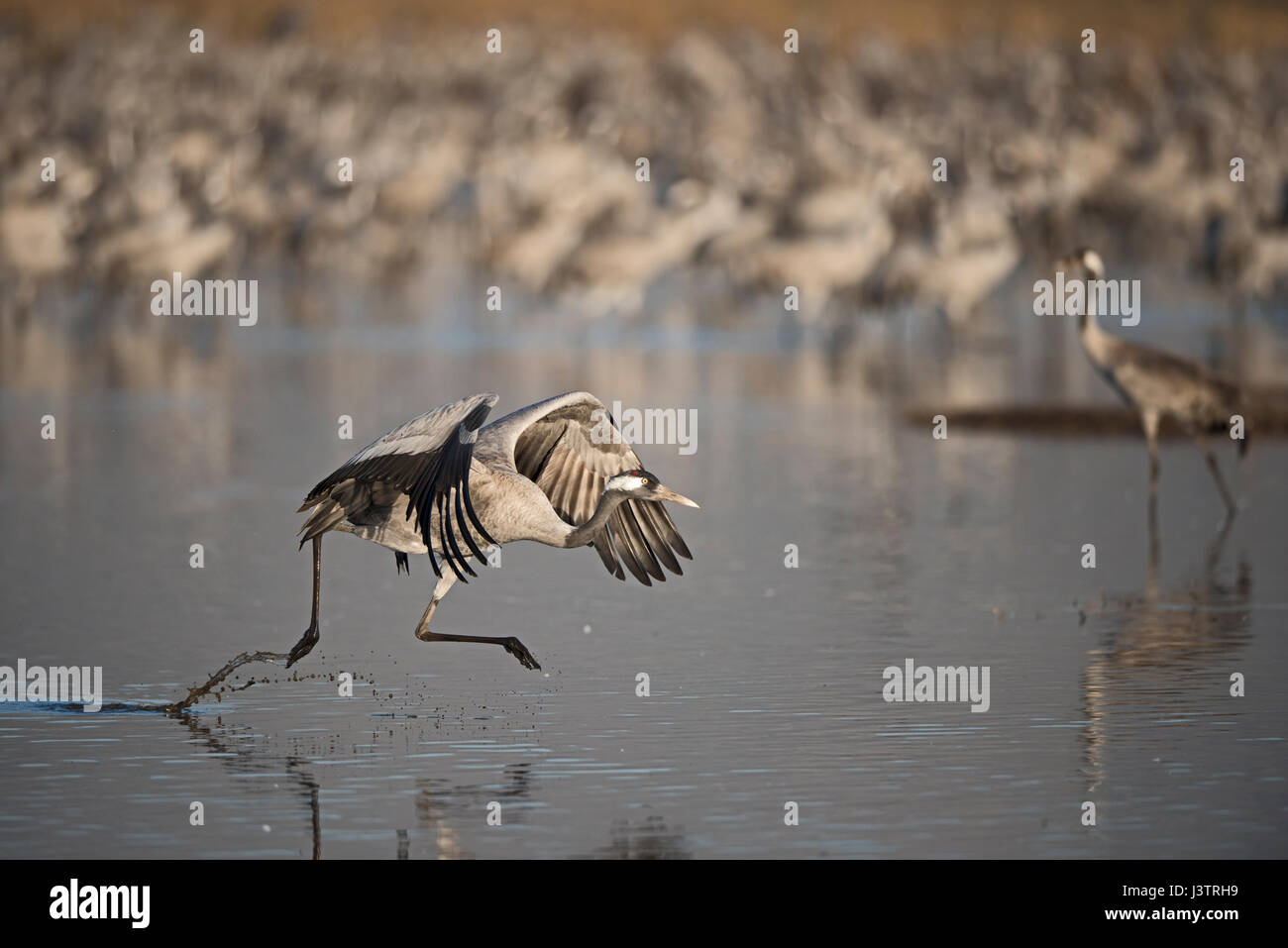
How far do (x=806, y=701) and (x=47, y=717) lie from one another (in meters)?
2.89

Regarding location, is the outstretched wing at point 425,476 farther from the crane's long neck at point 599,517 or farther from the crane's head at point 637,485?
the crane's head at point 637,485

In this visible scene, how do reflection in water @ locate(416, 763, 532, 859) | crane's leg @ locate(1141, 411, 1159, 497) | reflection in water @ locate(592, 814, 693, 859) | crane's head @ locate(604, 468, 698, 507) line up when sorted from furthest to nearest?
crane's leg @ locate(1141, 411, 1159, 497), crane's head @ locate(604, 468, 698, 507), reflection in water @ locate(416, 763, 532, 859), reflection in water @ locate(592, 814, 693, 859)

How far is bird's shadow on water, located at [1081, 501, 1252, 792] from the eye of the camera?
903cm

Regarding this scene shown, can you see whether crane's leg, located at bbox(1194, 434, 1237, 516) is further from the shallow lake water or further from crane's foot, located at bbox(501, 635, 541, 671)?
crane's foot, located at bbox(501, 635, 541, 671)

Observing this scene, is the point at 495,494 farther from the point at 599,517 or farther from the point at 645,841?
the point at 645,841

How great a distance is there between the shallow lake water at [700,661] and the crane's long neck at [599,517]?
60cm

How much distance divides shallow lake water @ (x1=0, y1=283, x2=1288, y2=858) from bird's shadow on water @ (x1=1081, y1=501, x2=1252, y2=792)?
0.03 meters

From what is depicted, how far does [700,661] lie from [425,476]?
165 cm

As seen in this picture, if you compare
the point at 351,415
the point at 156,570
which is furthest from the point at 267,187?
the point at 156,570

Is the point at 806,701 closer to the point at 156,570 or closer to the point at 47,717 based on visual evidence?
the point at 47,717

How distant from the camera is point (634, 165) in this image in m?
38.7

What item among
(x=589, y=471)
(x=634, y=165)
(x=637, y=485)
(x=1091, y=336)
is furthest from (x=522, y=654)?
(x=634, y=165)

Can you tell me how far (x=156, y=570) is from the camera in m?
12.2

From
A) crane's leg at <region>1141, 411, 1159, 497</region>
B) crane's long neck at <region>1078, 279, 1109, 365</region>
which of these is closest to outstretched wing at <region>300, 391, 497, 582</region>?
crane's leg at <region>1141, 411, 1159, 497</region>
